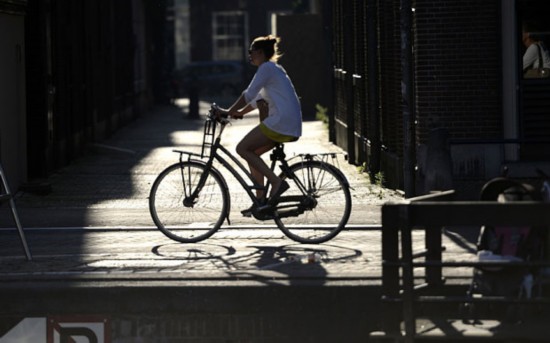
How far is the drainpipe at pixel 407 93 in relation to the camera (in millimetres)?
15297

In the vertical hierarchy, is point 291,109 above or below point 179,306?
above

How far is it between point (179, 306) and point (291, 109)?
10.3 ft

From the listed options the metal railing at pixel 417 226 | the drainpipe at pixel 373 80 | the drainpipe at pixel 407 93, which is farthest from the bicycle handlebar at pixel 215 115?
the drainpipe at pixel 373 80

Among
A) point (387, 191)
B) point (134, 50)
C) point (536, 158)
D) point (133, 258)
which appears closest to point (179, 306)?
point (133, 258)

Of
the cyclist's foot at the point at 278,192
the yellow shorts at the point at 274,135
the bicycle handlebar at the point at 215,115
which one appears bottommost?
the cyclist's foot at the point at 278,192

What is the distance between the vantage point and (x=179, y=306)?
10.1m

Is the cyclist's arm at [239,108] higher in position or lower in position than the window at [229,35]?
lower

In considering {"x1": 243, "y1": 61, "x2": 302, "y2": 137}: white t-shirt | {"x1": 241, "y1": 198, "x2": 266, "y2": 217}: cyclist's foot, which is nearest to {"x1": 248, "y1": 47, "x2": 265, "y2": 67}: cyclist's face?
{"x1": 243, "y1": 61, "x2": 302, "y2": 137}: white t-shirt

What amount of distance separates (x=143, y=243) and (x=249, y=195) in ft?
3.63

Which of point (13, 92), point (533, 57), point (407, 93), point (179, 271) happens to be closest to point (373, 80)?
point (533, 57)

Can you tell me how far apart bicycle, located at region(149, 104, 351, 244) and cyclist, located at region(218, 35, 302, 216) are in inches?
3.7

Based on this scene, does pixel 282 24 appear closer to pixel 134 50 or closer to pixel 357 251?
pixel 134 50

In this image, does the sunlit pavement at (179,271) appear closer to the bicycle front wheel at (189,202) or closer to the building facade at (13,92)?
the bicycle front wheel at (189,202)

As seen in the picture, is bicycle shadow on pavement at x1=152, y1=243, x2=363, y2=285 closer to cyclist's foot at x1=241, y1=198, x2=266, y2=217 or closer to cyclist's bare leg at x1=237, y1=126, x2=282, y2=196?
cyclist's foot at x1=241, y1=198, x2=266, y2=217
